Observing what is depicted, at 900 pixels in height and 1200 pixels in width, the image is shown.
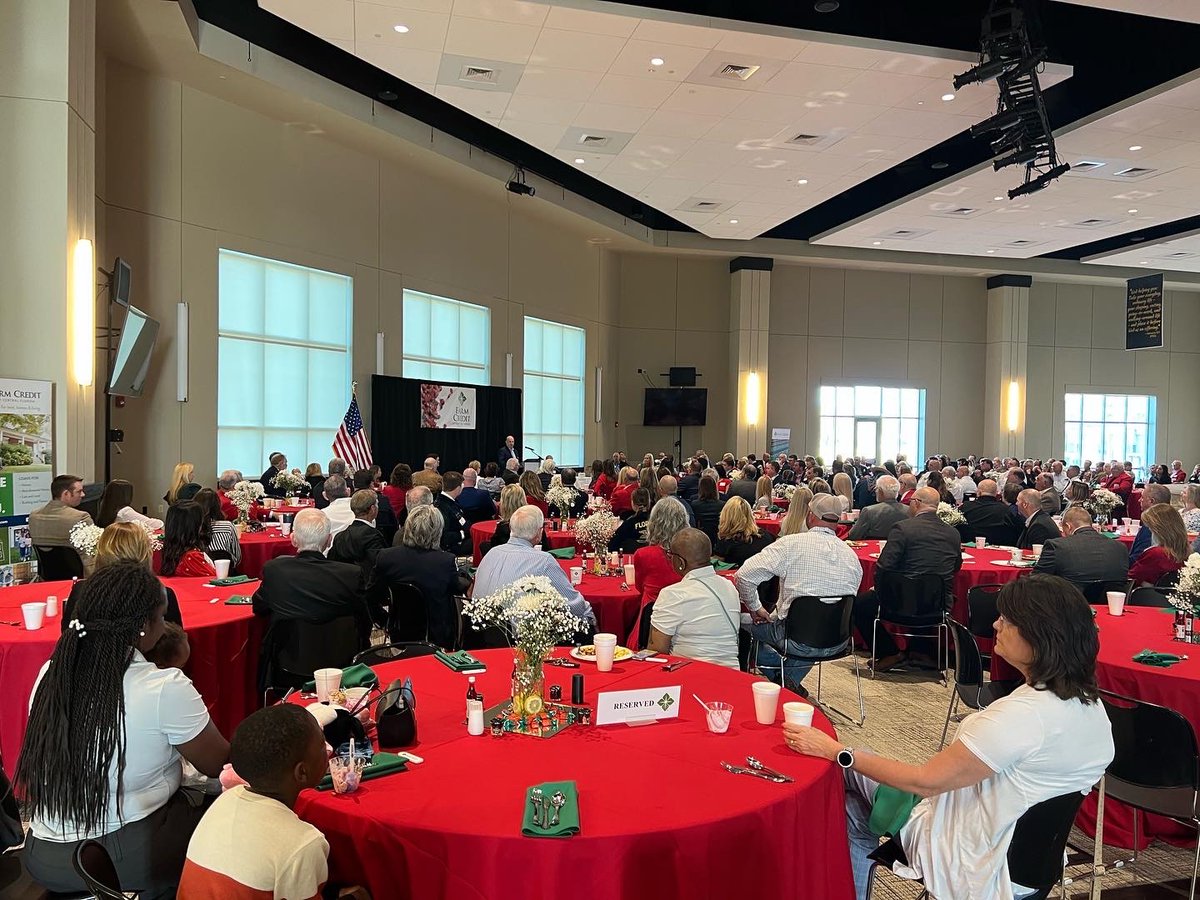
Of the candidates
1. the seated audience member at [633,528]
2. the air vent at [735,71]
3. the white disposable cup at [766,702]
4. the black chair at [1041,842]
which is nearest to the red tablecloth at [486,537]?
the seated audience member at [633,528]

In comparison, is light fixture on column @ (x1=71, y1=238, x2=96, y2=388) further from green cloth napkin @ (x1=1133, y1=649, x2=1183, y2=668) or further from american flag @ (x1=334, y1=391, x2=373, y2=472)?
green cloth napkin @ (x1=1133, y1=649, x2=1183, y2=668)

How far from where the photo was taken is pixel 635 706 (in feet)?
9.50

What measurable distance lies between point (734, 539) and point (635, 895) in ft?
16.0

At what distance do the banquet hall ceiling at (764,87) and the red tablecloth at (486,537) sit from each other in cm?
494

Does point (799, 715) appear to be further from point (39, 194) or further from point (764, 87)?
point (764, 87)

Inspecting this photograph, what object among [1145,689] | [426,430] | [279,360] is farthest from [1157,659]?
[426,430]

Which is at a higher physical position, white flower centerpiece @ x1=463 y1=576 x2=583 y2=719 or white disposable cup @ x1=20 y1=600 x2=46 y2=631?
white flower centerpiece @ x1=463 y1=576 x2=583 y2=719

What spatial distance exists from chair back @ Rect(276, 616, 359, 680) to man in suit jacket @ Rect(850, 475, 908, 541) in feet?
18.2

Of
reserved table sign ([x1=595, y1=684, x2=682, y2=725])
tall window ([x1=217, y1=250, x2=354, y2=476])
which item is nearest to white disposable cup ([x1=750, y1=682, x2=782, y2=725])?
reserved table sign ([x1=595, y1=684, x2=682, y2=725])

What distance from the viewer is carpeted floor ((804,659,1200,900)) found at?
357cm

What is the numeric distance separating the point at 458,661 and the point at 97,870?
1.68 m

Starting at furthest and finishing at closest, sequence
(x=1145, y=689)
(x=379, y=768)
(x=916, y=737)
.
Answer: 1. (x=916, y=737)
2. (x=1145, y=689)
3. (x=379, y=768)

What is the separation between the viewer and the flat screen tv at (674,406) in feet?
69.3

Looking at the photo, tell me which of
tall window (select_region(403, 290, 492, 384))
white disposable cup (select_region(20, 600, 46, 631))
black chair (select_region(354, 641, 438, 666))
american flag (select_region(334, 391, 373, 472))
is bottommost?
black chair (select_region(354, 641, 438, 666))
